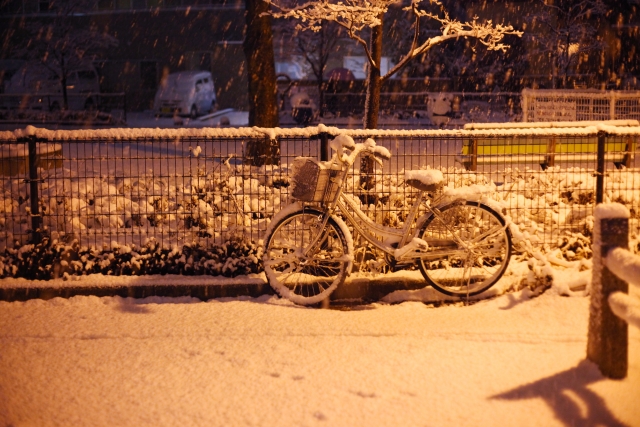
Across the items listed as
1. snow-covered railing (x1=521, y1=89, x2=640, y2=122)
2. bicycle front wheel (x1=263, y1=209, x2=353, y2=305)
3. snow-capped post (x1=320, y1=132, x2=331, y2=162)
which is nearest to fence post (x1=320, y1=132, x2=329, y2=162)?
snow-capped post (x1=320, y1=132, x2=331, y2=162)

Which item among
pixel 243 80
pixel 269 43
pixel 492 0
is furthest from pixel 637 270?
pixel 243 80

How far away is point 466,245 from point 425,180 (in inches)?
28.0

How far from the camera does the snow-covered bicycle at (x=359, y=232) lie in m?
6.47

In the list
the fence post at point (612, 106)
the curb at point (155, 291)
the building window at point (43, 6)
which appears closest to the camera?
the curb at point (155, 291)

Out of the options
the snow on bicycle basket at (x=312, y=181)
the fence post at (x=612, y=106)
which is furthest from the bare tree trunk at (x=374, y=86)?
the fence post at (x=612, y=106)

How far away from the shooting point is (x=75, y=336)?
5.88m

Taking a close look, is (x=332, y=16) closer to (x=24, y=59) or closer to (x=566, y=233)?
(x=566, y=233)

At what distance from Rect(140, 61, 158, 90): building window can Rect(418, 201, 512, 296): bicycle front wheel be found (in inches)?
1224

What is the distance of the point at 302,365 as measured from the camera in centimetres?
526

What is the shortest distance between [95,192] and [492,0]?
27787 millimetres

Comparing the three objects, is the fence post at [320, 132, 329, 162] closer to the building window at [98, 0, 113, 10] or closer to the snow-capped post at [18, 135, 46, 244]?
the snow-capped post at [18, 135, 46, 244]

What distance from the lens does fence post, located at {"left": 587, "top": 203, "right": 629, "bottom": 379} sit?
4.84m

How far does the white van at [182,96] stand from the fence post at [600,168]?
913 inches

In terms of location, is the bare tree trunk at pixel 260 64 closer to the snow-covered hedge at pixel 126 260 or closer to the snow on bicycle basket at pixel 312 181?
the snow-covered hedge at pixel 126 260
